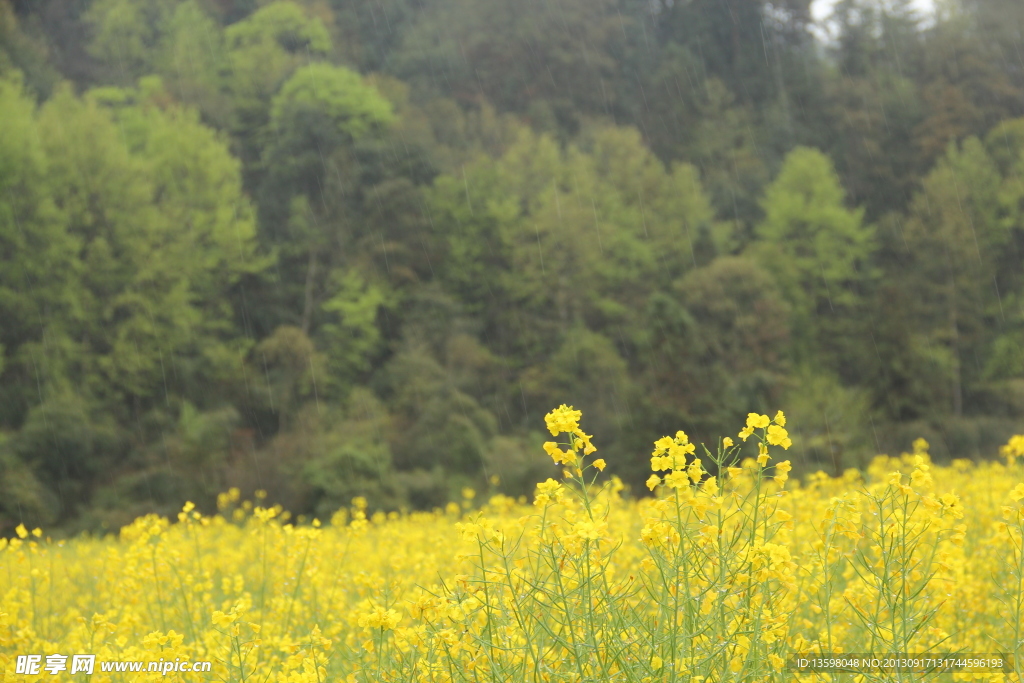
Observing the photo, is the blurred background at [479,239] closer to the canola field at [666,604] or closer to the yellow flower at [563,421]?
the canola field at [666,604]

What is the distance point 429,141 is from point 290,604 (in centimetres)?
2332

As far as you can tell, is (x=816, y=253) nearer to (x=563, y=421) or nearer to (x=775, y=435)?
(x=775, y=435)

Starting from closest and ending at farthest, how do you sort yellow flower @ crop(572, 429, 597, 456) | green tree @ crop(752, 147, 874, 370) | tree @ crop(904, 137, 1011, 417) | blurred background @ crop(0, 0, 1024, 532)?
yellow flower @ crop(572, 429, 597, 456) < blurred background @ crop(0, 0, 1024, 532) < tree @ crop(904, 137, 1011, 417) < green tree @ crop(752, 147, 874, 370)

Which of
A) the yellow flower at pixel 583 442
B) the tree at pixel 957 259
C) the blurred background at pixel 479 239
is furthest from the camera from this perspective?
the tree at pixel 957 259

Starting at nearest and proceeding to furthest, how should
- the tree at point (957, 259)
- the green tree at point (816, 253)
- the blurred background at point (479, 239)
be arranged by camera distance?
the blurred background at point (479, 239) → the tree at point (957, 259) → the green tree at point (816, 253)

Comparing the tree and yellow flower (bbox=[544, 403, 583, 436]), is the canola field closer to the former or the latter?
yellow flower (bbox=[544, 403, 583, 436])

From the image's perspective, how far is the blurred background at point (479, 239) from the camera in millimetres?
16734

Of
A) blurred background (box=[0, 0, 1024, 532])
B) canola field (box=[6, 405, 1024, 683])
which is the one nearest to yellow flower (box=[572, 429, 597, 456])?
canola field (box=[6, 405, 1024, 683])

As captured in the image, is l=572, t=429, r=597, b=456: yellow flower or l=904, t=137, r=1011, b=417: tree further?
l=904, t=137, r=1011, b=417: tree

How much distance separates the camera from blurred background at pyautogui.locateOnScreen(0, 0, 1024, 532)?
16734 mm

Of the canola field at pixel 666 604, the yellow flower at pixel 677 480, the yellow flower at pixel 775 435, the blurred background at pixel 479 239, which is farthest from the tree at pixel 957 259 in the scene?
the yellow flower at pixel 677 480

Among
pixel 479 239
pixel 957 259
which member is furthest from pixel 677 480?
→ pixel 957 259

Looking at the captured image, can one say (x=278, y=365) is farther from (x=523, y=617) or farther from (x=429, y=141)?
(x=523, y=617)

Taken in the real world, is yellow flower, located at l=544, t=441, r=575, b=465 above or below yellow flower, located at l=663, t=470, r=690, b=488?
above
